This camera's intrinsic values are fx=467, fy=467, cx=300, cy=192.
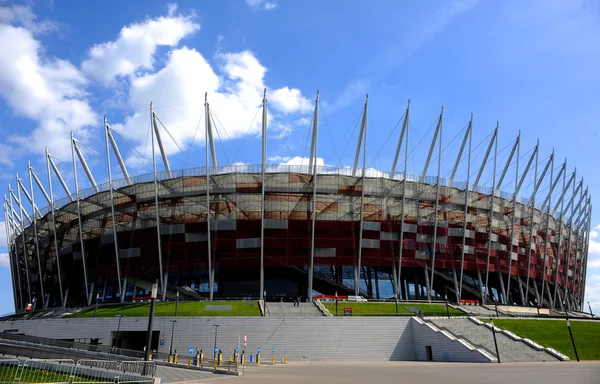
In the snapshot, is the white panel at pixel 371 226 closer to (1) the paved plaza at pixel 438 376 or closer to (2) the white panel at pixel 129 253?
(2) the white panel at pixel 129 253

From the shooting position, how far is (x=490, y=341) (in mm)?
35250

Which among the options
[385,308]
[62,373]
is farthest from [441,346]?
[62,373]

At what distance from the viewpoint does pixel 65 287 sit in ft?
233

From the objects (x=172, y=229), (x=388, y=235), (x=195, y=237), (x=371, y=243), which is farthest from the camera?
(x=388, y=235)

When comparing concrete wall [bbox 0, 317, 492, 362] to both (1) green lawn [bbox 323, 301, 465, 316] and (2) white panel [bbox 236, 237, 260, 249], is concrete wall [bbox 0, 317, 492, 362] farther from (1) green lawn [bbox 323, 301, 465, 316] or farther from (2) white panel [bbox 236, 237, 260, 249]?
(2) white panel [bbox 236, 237, 260, 249]

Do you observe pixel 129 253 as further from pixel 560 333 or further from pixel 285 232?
pixel 560 333

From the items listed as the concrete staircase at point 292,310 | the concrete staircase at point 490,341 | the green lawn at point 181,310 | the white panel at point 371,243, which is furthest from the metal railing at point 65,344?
the white panel at point 371,243

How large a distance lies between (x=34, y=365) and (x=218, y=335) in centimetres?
2542

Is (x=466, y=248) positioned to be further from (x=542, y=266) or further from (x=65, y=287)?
(x=65, y=287)

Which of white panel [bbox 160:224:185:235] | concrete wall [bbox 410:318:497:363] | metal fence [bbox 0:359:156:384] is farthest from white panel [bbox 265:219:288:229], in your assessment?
metal fence [bbox 0:359:156:384]

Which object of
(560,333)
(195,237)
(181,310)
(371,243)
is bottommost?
(560,333)

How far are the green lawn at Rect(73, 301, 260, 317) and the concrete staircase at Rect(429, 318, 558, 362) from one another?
18365 mm

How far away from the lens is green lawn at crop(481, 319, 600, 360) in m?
34.9

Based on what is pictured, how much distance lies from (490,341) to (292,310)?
19687 mm
